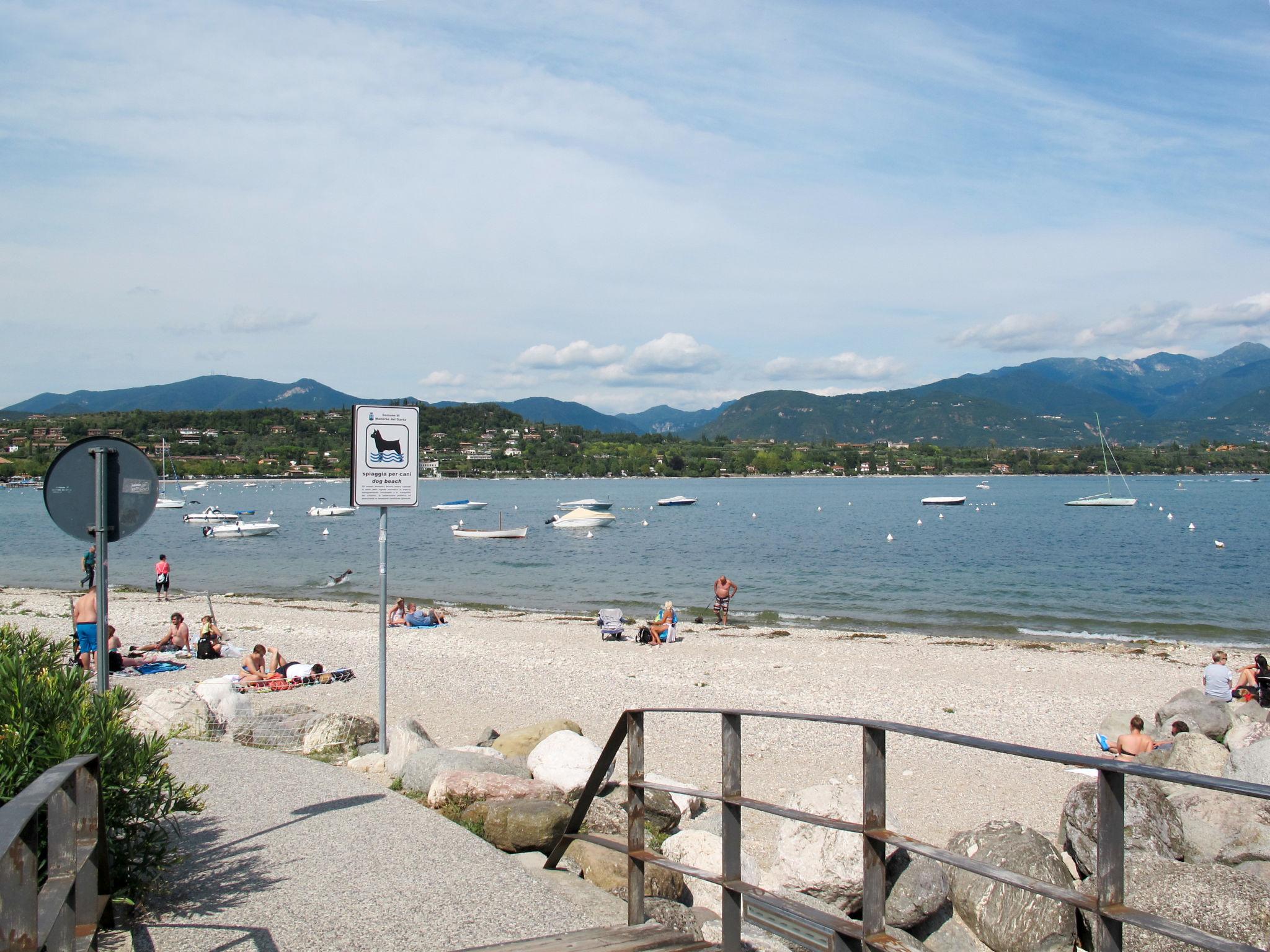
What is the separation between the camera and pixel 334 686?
16.0m

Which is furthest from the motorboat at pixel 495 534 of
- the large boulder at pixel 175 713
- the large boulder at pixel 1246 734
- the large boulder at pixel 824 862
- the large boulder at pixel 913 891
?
the large boulder at pixel 913 891

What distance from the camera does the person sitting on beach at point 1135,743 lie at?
11578 mm

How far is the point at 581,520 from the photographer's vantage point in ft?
234

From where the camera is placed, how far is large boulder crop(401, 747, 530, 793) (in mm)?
7719

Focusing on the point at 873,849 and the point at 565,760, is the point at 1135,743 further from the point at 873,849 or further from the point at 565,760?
the point at 873,849

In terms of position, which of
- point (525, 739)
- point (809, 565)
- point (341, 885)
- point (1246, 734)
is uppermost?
point (341, 885)

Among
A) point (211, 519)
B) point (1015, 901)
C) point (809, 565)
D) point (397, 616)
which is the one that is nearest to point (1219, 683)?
point (1015, 901)

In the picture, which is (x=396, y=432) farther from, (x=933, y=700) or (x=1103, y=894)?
(x=933, y=700)

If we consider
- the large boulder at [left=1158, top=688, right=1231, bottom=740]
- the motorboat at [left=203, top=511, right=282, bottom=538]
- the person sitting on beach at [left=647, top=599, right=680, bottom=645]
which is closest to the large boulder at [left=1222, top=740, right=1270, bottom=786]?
the large boulder at [left=1158, top=688, right=1231, bottom=740]

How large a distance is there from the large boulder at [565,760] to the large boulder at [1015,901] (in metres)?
3.00

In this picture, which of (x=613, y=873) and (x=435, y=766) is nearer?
(x=613, y=873)

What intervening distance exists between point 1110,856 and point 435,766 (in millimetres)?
6269

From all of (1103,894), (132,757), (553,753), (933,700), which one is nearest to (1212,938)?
(1103,894)

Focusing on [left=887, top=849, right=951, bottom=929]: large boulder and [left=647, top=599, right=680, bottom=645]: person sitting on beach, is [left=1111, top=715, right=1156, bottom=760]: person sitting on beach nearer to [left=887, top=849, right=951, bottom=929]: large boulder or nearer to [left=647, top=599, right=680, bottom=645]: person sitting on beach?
[left=887, top=849, right=951, bottom=929]: large boulder
